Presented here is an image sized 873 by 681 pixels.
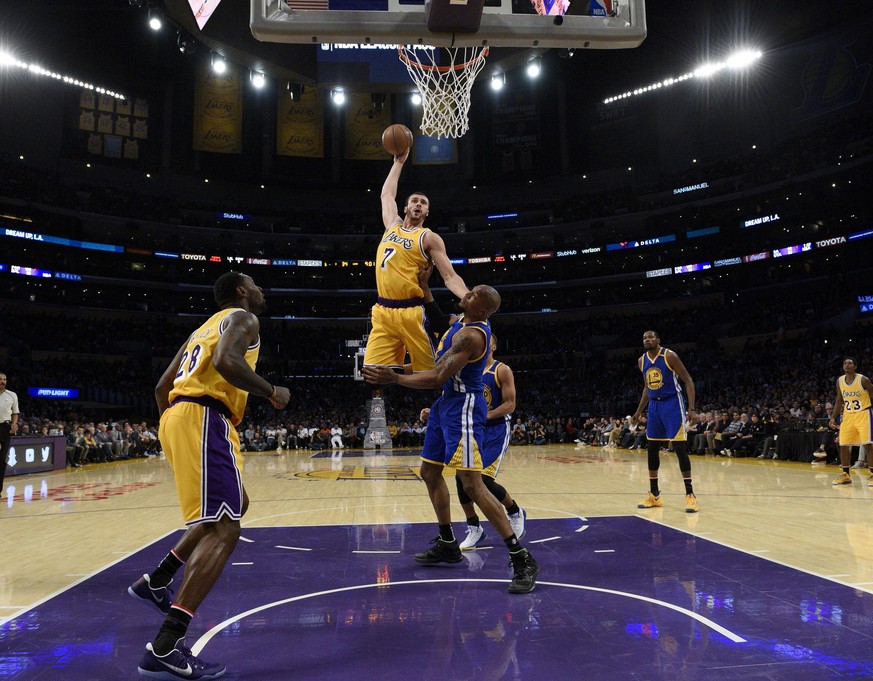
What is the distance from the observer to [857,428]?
31.9ft

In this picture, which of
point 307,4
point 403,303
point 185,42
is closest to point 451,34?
point 307,4

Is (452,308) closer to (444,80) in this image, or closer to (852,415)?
(444,80)

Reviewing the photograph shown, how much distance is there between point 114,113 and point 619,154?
2705 centimetres

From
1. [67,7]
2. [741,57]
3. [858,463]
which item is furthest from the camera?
[741,57]

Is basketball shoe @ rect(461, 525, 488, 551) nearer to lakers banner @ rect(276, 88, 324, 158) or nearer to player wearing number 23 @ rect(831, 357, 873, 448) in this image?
player wearing number 23 @ rect(831, 357, 873, 448)

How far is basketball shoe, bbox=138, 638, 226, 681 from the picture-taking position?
265cm

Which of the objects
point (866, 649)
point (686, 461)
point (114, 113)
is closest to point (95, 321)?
point (114, 113)

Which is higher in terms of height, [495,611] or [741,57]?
[741,57]

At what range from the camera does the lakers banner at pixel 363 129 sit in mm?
34312

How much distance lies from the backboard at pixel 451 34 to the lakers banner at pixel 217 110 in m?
30.8

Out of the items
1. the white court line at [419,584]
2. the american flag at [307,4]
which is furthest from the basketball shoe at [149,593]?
the american flag at [307,4]

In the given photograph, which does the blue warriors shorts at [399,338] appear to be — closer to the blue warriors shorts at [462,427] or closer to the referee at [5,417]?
the blue warriors shorts at [462,427]

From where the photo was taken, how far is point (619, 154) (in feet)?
120

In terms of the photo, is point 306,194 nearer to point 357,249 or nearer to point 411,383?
point 357,249
